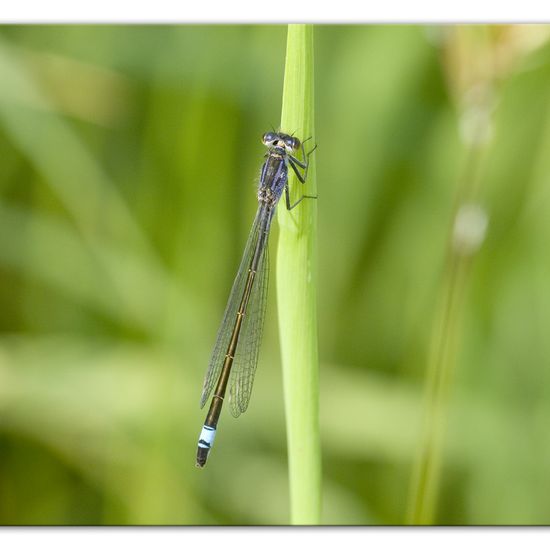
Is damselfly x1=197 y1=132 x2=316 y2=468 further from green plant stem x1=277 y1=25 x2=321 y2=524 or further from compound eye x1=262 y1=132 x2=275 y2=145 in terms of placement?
green plant stem x1=277 y1=25 x2=321 y2=524

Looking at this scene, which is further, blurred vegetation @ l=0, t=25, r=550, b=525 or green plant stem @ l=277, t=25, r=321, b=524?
blurred vegetation @ l=0, t=25, r=550, b=525

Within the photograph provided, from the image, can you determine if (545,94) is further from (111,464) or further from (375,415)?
(111,464)

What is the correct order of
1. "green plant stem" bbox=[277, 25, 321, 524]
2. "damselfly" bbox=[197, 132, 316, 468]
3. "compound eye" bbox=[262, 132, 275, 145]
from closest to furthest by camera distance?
"green plant stem" bbox=[277, 25, 321, 524]
"compound eye" bbox=[262, 132, 275, 145]
"damselfly" bbox=[197, 132, 316, 468]
